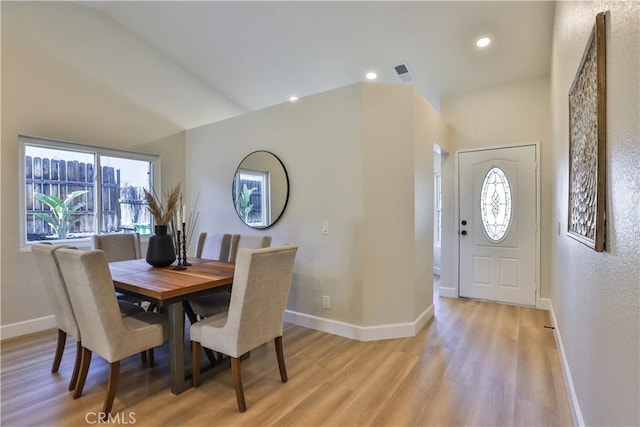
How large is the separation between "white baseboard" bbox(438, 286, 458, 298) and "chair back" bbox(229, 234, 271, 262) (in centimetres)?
285

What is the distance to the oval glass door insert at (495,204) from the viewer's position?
13.4 ft

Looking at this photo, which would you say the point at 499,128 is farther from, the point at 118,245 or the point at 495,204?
the point at 118,245

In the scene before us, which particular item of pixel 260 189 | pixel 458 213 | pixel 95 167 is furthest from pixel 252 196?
pixel 458 213

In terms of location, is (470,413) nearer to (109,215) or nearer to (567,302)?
(567,302)

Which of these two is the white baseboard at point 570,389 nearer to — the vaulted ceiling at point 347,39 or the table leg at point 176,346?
the table leg at point 176,346

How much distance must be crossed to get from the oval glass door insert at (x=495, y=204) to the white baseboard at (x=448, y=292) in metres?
0.89

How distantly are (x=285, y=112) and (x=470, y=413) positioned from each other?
3160 mm

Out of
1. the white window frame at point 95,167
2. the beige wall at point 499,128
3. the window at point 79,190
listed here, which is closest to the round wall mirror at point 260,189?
the white window frame at point 95,167

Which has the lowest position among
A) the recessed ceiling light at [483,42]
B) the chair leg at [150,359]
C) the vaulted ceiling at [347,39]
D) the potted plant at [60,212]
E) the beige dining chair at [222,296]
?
the chair leg at [150,359]

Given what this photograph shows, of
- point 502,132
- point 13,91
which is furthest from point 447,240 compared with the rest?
point 13,91

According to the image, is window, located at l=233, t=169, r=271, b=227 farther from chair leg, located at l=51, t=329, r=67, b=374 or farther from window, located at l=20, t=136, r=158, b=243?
chair leg, located at l=51, t=329, r=67, b=374

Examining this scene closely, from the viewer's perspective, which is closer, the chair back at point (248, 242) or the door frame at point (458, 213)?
the chair back at point (248, 242)

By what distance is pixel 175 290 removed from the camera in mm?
1986

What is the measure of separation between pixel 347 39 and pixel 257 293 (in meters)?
3.10
